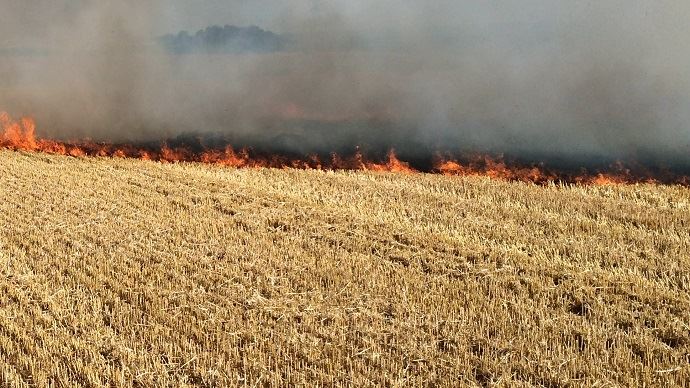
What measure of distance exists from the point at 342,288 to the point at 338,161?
12.7 meters

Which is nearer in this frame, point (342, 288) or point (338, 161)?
point (342, 288)

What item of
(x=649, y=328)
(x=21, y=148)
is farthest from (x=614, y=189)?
(x=21, y=148)

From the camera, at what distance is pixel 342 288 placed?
8820mm

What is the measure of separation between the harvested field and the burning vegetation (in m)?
2.38

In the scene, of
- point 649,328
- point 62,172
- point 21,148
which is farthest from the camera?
point 21,148

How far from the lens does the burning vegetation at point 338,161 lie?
59.9 feet

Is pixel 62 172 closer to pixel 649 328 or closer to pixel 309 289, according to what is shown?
pixel 309 289

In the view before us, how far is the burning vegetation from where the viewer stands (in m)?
18.2

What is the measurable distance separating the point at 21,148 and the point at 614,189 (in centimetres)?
2038

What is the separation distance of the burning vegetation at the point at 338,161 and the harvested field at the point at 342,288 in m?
2.38

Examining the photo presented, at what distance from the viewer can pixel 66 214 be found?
44.1 ft

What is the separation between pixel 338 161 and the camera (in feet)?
69.9

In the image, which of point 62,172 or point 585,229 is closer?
point 585,229

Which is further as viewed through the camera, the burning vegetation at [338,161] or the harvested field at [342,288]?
the burning vegetation at [338,161]
